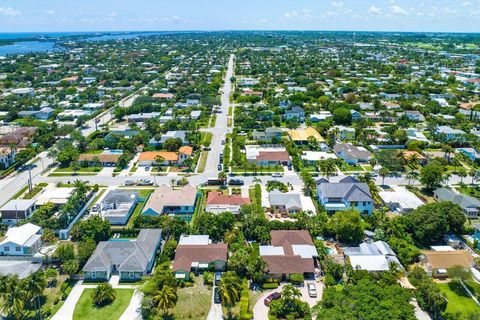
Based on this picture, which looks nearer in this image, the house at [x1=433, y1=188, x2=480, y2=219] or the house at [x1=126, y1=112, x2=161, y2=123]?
the house at [x1=433, y1=188, x2=480, y2=219]

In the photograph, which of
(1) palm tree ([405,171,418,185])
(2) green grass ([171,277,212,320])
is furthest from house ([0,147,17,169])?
(1) palm tree ([405,171,418,185])

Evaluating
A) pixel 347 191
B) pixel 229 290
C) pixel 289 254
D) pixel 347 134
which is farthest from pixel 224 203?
pixel 347 134

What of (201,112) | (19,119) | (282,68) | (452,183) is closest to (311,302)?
(452,183)

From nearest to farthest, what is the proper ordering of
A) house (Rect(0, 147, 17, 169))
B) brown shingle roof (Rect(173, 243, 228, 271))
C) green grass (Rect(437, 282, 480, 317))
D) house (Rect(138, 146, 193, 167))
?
1. green grass (Rect(437, 282, 480, 317))
2. brown shingle roof (Rect(173, 243, 228, 271))
3. house (Rect(0, 147, 17, 169))
4. house (Rect(138, 146, 193, 167))

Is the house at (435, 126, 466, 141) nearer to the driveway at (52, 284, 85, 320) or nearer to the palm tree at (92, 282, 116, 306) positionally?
the palm tree at (92, 282, 116, 306)

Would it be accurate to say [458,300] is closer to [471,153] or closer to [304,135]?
[471,153]

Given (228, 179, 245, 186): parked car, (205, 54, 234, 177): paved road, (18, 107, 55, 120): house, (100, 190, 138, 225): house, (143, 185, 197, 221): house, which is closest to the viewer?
(100, 190, 138, 225): house

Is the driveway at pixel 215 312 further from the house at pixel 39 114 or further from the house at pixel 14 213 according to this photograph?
the house at pixel 39 114

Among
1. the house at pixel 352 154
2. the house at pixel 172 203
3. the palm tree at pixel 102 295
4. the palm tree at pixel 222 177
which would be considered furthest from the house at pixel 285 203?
the palm tree at pixel 102 295
